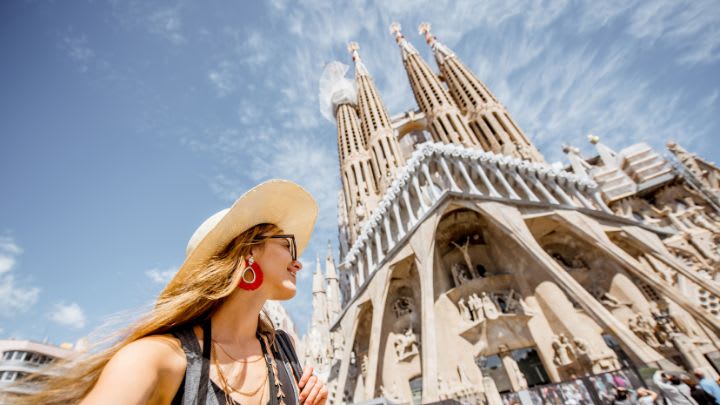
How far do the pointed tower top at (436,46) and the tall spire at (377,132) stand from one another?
5885mm

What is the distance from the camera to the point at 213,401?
838 mm

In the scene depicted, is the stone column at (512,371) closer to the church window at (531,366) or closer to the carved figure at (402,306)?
the church window at (531,366)

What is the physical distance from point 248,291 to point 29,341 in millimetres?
33898

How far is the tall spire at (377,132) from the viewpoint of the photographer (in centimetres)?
2019

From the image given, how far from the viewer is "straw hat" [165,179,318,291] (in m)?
1.06

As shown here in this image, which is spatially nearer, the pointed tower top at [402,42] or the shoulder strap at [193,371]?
the shoulder strap at [193,371]

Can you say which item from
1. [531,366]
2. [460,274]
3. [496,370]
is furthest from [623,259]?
[496,370]

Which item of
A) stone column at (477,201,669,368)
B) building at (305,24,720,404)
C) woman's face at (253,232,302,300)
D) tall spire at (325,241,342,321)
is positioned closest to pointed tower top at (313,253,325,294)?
tall spire at (325,241,342,321)

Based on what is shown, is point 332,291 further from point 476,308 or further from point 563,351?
point 563,351

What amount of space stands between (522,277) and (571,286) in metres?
2.76

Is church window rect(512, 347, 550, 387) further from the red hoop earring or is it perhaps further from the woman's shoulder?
the woman's shoulder

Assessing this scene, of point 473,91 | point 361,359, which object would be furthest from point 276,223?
point 473,91

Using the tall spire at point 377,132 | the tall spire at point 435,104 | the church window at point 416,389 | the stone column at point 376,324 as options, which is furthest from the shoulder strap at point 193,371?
the tall spire at point 435,104

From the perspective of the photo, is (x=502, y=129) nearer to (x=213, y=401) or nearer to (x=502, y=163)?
(x=502, y=163)
